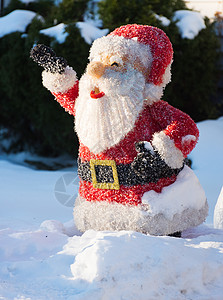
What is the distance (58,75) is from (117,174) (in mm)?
702

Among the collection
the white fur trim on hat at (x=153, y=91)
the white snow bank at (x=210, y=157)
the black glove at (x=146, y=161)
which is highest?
the white fur trim on hat at (x=153, y=91)

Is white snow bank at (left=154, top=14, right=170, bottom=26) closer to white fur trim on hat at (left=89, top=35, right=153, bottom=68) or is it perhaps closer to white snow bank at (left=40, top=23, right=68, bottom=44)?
white snow bank at (left=40, top=23, right=68, bottom=44)

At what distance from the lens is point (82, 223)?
2.77m

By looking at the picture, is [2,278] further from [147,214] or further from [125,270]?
[147,214]

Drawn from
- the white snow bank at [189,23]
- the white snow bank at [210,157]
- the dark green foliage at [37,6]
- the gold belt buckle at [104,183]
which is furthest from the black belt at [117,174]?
the dark green foliage at [37,6]

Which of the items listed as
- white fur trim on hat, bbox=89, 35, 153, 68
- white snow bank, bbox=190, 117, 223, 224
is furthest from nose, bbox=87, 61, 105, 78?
white snow bank, bbox=190, 117, 223, 224

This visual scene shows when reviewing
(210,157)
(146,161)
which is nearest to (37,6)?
(210,157)

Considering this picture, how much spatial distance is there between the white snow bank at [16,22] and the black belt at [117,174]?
143 inches

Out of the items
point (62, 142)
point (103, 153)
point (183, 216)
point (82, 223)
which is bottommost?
point (62, 142)

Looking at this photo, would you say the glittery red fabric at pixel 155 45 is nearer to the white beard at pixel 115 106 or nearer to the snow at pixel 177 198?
the white beard at pixel 115 106

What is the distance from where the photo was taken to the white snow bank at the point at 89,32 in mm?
5379

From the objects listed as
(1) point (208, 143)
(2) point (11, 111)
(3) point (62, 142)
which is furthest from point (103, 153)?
(2) point (11, 111)

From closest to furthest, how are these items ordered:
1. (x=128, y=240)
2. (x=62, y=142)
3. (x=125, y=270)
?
(x=125, y=270) < (x=128, y=240) < (x=62, y=142)

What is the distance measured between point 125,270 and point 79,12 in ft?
15.3
